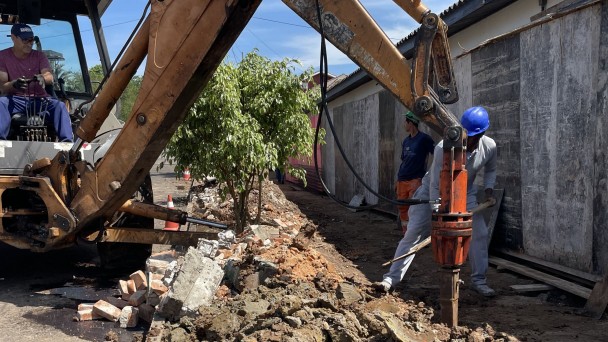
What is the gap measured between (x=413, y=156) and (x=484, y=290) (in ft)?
9.04

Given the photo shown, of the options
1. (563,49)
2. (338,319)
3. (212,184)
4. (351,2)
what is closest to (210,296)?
(338,319)

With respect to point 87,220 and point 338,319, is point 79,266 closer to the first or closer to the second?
point 87,220

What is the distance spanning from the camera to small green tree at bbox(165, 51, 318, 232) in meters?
7.73

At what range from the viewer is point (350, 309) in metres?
4.34

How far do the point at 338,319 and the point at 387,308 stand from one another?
2.25ft

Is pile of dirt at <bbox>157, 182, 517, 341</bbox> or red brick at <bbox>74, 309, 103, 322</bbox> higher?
pile of dirt at <bbox>157, 182, 517, 341</bbox>

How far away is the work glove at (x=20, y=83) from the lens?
607cm

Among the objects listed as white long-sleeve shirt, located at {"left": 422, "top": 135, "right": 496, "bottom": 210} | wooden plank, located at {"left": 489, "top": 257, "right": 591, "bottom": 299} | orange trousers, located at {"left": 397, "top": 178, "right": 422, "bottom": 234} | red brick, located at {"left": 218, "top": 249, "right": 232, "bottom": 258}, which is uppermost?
white long-sleeve shirt, located at {"left": 422, "top": 135, "right": 496, "bottom": 210}

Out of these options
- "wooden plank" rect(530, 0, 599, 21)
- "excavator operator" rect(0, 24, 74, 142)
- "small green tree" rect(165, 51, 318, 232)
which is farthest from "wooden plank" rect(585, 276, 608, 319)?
"excavator operator" rect(0, 24, 74, 142)

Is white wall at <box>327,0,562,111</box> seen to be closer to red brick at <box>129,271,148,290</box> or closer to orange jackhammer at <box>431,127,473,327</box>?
orange jackhammer at <box>431,127,473,327</box>

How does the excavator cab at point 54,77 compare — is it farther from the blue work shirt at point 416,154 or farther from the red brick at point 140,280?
the blue work shirt at point 416,154

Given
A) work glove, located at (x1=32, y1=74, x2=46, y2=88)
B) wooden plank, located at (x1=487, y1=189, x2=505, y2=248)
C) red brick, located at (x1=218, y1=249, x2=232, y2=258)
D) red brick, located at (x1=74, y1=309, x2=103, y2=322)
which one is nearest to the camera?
red brick, located at (x1=74, y1=309, x2=103, y2=322)

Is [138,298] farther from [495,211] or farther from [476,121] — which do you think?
[495,211]

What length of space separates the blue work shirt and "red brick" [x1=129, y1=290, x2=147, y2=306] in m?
3.98
